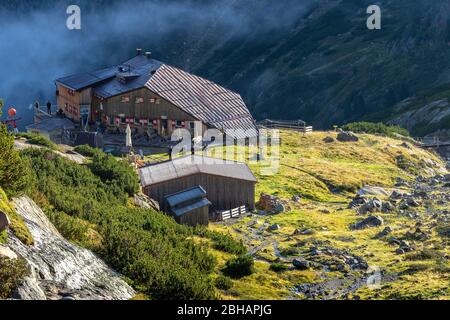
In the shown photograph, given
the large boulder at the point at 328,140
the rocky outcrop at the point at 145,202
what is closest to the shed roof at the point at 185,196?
the rocky outcrop at the point at 145,202

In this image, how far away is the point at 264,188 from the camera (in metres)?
63.6

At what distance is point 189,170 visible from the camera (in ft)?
181

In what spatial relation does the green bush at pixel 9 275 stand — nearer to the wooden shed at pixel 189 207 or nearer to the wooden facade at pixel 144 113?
the wooden shed at pixel 189 207

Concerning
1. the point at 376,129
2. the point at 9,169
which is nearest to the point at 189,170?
the point at 9,169

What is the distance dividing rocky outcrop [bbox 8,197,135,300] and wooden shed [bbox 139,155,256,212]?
19487 mm

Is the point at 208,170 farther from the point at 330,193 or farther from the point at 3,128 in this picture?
the point at 3,128

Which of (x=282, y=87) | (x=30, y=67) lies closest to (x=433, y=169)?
(x=282, y=87)

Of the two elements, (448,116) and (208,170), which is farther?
(448,116)

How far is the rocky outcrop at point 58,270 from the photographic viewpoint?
88.6 ft

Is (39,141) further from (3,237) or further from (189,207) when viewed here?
(3,237)

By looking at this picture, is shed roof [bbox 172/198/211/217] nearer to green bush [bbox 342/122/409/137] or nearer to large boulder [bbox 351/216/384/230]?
large boulder [bbox 351/216/384/230]

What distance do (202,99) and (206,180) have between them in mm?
25976

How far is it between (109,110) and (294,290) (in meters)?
45.8

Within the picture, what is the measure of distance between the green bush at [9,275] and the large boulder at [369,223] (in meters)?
30.6
